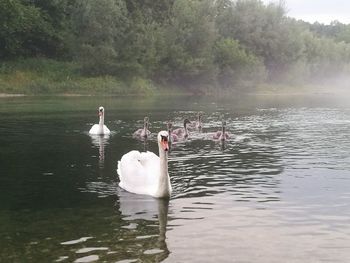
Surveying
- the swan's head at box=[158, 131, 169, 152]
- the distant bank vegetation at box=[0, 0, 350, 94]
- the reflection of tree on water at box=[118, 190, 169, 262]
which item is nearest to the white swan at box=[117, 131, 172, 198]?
the swan's head at box=[158, 131, 169, 152]

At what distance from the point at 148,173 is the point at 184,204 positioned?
5.88ft

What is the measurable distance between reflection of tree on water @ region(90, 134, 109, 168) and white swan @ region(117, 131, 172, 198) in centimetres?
436

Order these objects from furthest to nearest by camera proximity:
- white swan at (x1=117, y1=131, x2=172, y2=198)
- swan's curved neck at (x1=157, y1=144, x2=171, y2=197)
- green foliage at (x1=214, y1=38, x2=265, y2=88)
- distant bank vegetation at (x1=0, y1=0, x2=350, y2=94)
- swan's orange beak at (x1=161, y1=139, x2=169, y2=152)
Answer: green foliage at (x1=214, y1=38, x2=265, y2=88) < distant bank vegetation at (x1=0, y1=0, x2=350, y2=94) < white swan at (x1=117, y1=131, x2=172, y2=198) < swan's curved neck at (x1=157, y1=144, x2=171, y2=197) < swan's orange beak at (x1=161, y1=139, x2=169, y2=152)

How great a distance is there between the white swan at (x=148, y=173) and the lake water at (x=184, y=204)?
37cm

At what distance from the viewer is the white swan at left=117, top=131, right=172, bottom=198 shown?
14.8m

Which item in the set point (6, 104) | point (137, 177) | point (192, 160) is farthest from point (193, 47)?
point (137, 177)

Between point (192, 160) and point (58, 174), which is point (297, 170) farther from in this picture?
point (58, 174)

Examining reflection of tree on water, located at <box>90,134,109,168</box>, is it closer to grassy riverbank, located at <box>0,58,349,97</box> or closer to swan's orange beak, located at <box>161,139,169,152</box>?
swan's orange beak, located at <box>161,139,169,152</box>

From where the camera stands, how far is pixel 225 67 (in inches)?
3807

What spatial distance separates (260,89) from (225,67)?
29.4ft

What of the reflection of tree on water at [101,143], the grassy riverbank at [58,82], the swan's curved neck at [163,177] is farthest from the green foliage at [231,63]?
the swan's curved neck at [163,177]

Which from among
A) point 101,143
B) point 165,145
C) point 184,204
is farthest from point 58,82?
point 184,204

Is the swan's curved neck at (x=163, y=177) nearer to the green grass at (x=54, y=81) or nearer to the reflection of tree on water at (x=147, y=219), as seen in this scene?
the reflection of tree on water at (x=147, y=219)

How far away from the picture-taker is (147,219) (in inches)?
518
